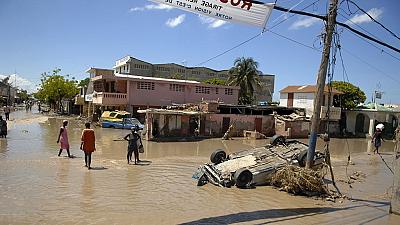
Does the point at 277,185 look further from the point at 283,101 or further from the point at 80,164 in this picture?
the point at 283,101

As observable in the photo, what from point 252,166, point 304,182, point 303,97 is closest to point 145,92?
point 303,97

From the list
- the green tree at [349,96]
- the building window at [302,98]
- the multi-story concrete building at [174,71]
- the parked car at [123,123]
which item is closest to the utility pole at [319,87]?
the parked car at [123,123]

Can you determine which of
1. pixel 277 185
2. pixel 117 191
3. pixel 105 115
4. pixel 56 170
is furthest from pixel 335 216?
pixel 105 115

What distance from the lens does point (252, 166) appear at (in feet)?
36.7

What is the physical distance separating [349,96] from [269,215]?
126 ft

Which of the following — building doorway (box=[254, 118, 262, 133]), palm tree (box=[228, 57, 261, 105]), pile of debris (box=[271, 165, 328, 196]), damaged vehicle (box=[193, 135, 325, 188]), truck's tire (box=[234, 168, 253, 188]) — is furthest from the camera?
palm tree (box=[228, 57, 261, 105])

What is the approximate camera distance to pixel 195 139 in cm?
2689

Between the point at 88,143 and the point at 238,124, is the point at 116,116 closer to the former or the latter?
the point at 238,124

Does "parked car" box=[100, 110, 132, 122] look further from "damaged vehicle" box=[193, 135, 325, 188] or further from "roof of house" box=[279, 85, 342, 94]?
"damaged vehicle" box=[193, 135, 325, 188]

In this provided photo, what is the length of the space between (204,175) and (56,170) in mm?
5093

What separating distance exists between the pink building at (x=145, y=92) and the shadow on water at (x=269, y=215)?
29.8 metres

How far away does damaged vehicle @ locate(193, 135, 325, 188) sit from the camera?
1061 cm

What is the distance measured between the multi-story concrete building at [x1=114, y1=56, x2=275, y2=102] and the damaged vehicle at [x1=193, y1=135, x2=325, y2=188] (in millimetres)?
53738

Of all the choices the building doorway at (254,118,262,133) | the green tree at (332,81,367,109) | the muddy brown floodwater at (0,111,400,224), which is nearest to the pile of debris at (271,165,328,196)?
the muddy brown floodwater at (0,111,400,224)
